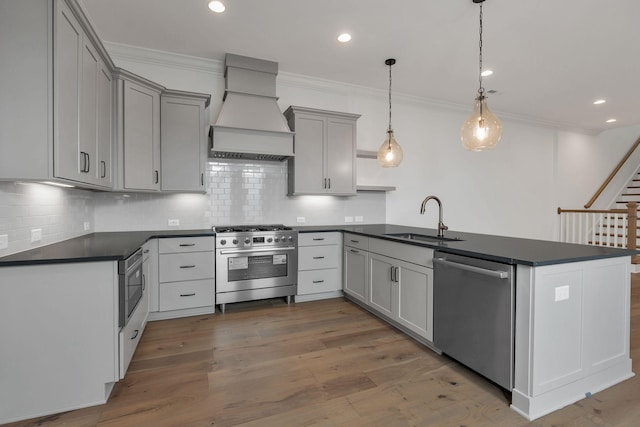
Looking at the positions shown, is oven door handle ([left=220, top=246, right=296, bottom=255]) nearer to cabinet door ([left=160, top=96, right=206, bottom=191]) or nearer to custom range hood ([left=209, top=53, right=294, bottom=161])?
cabinet door ([left=160, top=96, right=206, bottom=191])

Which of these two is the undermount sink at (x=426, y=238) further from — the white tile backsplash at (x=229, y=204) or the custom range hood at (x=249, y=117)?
the custom range hood at (x=249, y=117)

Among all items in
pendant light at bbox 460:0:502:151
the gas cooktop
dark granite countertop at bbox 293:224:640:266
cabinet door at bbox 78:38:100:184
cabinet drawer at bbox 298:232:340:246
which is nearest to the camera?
dark granite countertop at bbox 293:224:640:266

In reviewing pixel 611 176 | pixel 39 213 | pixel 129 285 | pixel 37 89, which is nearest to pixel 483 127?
pixel 129 285

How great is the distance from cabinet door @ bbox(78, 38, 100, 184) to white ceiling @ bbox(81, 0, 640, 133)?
789 mm

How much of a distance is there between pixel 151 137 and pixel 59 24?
1496 millimetres

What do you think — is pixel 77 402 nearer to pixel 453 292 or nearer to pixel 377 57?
pixel 453 292

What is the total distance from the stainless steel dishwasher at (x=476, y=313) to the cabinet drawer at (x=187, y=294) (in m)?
2.32

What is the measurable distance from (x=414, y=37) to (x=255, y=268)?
304 centimetres

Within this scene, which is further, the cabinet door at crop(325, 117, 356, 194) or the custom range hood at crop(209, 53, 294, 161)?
the cabinet door at crop(325, 117, 356, 194)

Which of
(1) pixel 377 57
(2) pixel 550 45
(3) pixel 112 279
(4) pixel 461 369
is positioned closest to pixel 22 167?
(3) pixel 112 279

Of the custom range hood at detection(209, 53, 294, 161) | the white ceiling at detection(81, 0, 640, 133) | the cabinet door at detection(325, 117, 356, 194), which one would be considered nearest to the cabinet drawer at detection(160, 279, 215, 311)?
the custom range hood at detection(209, 53, 294, 161)

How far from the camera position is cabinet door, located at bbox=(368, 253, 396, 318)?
9.93 ft

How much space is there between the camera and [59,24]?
5.98 feet

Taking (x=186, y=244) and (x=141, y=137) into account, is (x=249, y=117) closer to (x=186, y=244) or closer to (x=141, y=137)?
(x=141, y=137)
